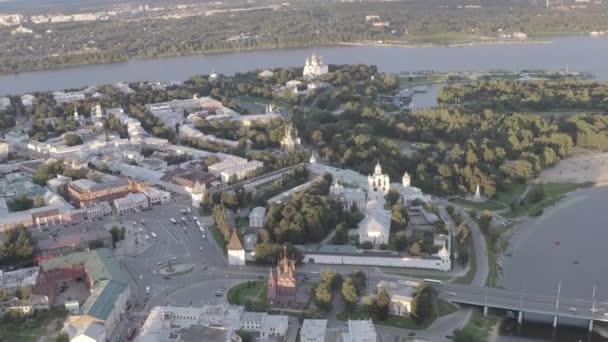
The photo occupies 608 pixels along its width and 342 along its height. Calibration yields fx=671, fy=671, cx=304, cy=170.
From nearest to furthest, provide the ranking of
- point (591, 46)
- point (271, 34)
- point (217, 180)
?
point (217, 180), point (591, 46), point (271, 34)

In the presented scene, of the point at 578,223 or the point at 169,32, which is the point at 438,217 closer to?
the point at 578,223

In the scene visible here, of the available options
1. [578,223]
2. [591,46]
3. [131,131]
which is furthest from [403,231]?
[591,46]

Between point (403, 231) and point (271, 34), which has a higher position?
point (271, 34)

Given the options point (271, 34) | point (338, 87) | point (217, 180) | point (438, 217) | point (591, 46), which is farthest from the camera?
point (271, 34)

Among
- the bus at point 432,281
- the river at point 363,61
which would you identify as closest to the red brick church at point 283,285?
the bus at point 432,281

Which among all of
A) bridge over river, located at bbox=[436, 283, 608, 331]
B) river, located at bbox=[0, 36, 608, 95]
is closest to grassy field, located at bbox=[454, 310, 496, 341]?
bridge over river, located at bbox=[436, 283, 608, 331]

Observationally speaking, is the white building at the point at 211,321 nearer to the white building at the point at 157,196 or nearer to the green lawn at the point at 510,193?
the white building at the point at 157,196
